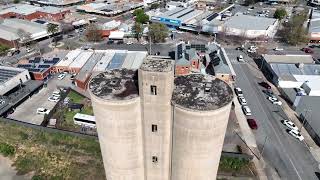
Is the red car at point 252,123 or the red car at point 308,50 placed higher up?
the red car at point 308,50

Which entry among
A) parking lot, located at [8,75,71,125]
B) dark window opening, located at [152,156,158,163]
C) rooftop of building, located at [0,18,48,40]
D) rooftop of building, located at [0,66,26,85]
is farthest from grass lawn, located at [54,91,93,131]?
rooftop of building, located at [0,18,48,40]

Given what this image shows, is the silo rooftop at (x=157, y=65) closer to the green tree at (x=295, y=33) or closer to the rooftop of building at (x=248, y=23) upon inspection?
the rooftop of building at (x=248, y=23)

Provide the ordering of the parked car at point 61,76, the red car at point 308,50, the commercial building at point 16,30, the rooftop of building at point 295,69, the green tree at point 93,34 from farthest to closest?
the green tree at point 93,34, the commercial building at point 16,30, the red car at point 308,50, the parked car at point 61,76, the rooftop of building at point 295,69

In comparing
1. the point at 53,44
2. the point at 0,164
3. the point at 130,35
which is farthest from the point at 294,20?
the point at 0,164

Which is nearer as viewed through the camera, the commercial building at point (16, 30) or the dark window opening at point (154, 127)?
the dark window opening at point (154, 127)

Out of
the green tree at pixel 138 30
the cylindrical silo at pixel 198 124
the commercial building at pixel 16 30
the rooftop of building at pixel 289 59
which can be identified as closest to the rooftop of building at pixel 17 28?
the commercial building at pixel 16 30

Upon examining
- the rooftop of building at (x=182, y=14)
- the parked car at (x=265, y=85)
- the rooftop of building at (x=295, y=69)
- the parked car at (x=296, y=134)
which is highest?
the rooftop of building at (x=182, y=14)

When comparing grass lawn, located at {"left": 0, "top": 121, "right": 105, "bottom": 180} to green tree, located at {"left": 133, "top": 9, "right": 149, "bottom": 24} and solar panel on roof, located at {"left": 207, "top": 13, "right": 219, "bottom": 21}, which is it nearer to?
green tree, located at {"left": 133, "top": 9, "right": 149, "bottom": 24}
